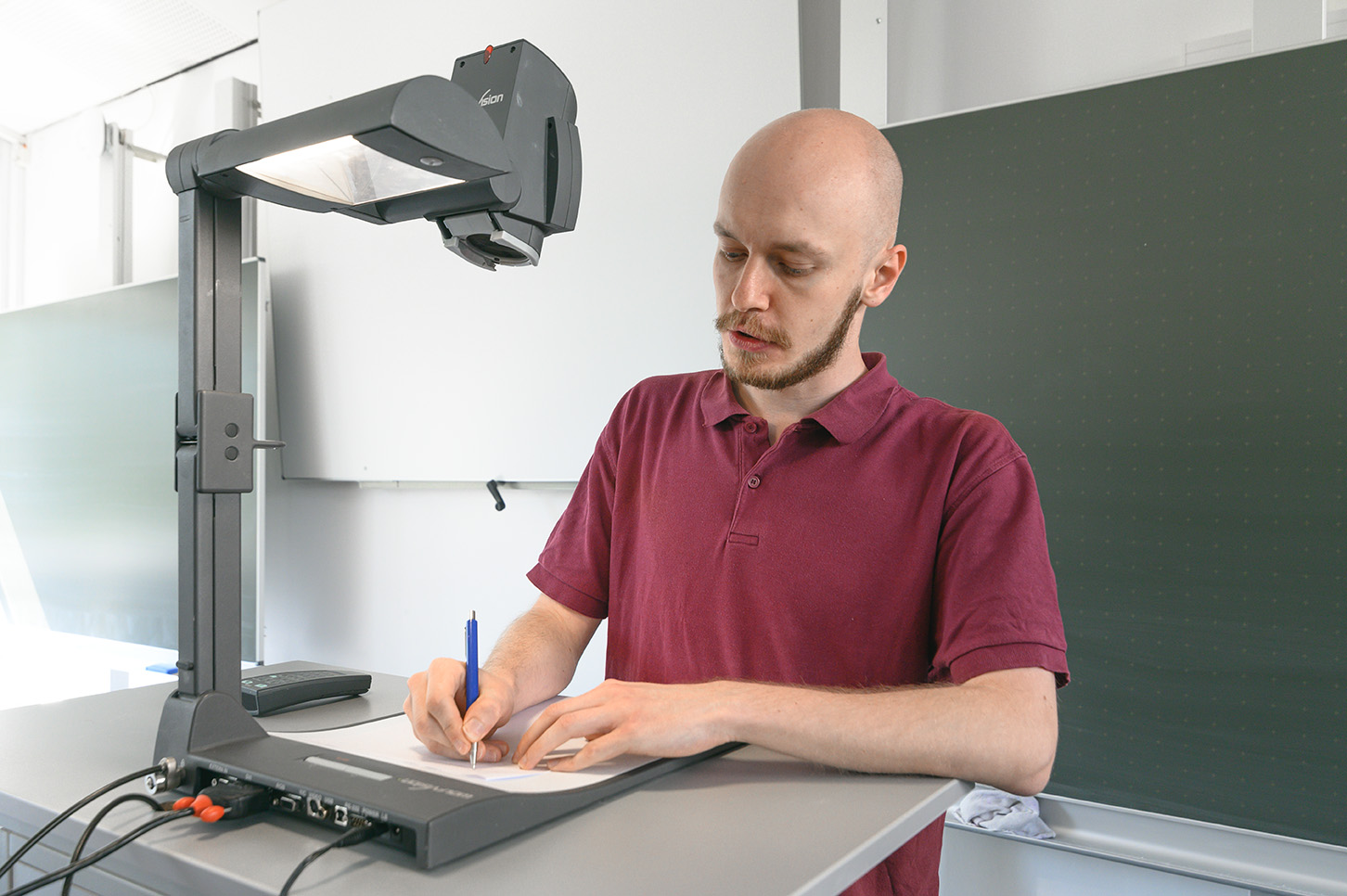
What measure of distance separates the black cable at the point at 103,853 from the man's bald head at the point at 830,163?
0.90 m

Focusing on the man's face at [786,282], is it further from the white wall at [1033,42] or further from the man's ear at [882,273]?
the white wall at [1033,42]

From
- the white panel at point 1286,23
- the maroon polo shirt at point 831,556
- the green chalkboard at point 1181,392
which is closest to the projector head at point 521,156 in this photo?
the maroon polo shirt at point 831,556

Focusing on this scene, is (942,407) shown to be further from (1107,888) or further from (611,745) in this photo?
(1107,888)

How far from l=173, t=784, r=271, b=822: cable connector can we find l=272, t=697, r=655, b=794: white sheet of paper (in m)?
0.07

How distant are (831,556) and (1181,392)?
86cm

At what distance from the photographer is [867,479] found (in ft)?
3.43

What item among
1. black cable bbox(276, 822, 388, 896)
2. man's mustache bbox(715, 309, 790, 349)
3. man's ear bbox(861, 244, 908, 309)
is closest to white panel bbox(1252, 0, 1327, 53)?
man's ear bbox(861, 244, 908, 309)

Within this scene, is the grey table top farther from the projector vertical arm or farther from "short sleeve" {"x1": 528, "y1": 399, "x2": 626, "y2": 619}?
"short sleeve" {"x1": 528, "y1": 399, "x2": 626, "y2": 619}

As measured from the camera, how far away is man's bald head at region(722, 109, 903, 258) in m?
1.08

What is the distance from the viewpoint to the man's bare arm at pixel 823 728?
2.44 ft

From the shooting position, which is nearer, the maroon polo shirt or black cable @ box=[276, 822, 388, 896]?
black cable @ box=[276, 822, 388, 896]

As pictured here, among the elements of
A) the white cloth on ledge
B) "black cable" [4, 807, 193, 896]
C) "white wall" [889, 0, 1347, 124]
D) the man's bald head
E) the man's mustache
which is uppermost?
"white wall" [889, 0, 1347, 124]

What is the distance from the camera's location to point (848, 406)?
1086mm

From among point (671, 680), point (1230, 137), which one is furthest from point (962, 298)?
point (671, 680)
